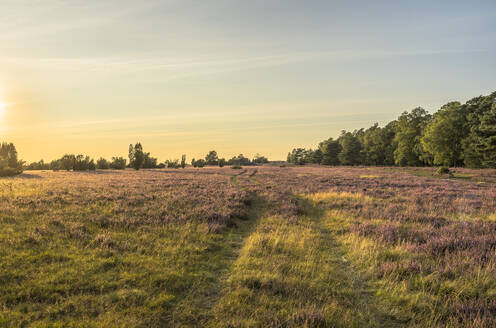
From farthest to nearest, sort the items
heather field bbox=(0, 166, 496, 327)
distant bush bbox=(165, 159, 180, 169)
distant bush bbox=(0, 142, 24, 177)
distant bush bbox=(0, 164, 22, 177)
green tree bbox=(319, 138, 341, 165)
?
1. green tree bbox=(319, 138, 341, 165)
2. distant bush bbox=(165, 159, 180, 169)
3. distant bush bbox=(0, 142, 24, 177)
4. distant bush bbox=(0, 164, 22, 177)
5. heather field bbox=(0, 166, 496, 327)

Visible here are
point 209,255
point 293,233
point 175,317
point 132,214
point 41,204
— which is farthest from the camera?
point 41,204

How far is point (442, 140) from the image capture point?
2491 inches

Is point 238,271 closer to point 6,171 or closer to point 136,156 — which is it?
point 6,171

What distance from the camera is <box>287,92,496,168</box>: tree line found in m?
52.4

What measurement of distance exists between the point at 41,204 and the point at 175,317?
14.7 metres

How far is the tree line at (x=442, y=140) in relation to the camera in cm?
5241

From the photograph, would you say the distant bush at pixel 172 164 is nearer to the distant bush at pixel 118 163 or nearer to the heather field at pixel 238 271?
the distant bush at pixel 118 163

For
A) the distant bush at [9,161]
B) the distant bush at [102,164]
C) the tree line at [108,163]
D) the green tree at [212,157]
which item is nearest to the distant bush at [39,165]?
the tree line at [108,163]

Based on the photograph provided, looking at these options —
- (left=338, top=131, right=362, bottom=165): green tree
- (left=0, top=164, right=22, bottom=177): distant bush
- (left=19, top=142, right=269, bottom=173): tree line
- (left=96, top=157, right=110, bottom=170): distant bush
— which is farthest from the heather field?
(left=338, top=131, right=362, bottom=165): green tree

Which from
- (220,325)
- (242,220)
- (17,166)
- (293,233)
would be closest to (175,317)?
(220,325)

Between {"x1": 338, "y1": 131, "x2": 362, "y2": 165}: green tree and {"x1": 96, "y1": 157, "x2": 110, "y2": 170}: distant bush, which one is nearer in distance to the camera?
{"x1": 96, "y1": 157, "x2": 110, "y2": 170}: distant bush

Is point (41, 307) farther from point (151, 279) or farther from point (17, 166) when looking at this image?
point (17, 166)

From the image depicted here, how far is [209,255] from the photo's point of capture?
865 cm

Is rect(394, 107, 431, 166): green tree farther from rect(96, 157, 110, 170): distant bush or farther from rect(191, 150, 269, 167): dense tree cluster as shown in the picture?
rect(96, 157, 110, 170): distant bush
